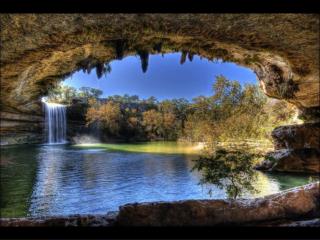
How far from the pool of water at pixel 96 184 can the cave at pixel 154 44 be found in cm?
327

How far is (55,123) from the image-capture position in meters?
34.2

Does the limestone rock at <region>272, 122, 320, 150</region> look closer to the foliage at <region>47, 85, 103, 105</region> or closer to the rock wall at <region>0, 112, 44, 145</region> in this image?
the rock wall at <region>0, 112, 44, 145</region>

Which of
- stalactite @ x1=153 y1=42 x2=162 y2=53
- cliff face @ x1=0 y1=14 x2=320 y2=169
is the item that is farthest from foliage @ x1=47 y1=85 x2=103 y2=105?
cliff face @ x1=0 y1=14 x2=320 y2=169

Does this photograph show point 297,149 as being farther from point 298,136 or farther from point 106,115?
point 106,115

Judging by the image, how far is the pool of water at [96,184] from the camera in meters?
9.98

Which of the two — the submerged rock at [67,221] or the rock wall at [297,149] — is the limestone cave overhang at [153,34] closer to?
the submerged rock at [67,221]

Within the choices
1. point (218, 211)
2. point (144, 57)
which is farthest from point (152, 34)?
point (218, 211)

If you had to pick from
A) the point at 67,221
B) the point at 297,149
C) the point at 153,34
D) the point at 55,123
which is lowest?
the point at 67,221

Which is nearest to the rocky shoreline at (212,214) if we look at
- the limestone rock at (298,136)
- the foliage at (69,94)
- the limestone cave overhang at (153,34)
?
the limestone cave overhang at (153,34)

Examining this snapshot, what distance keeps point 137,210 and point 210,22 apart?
3.30m

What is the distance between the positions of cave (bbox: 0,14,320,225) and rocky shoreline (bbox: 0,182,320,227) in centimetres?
7

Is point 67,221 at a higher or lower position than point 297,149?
lower

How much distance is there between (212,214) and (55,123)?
3064 centimetres
